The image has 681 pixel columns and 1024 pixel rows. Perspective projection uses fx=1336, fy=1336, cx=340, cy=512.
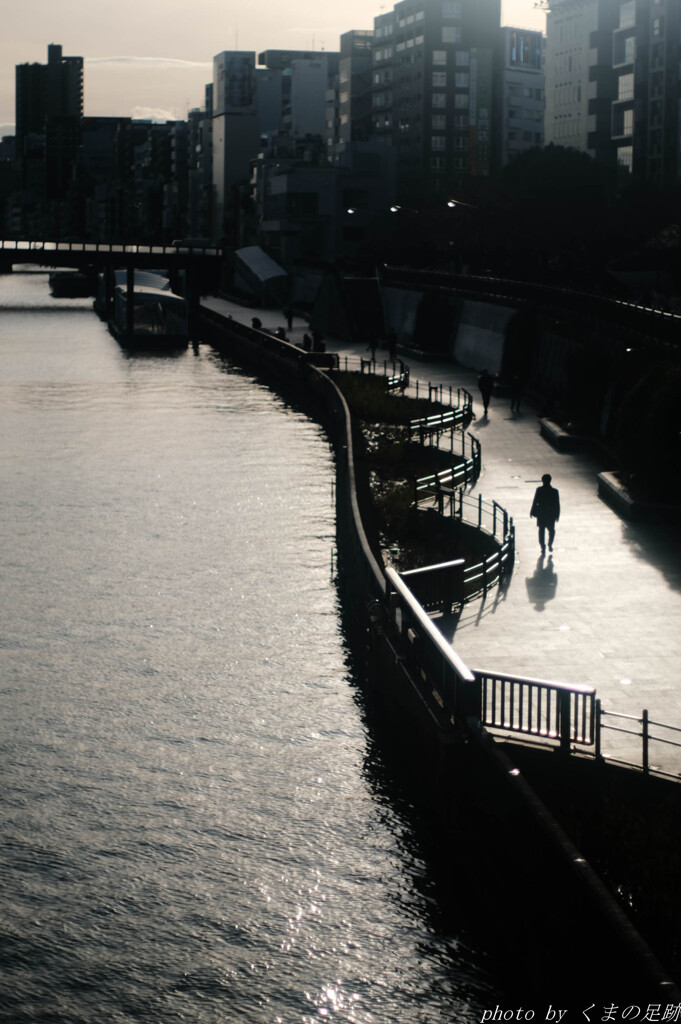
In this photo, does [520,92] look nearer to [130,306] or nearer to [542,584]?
[130,306]

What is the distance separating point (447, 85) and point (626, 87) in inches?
2085

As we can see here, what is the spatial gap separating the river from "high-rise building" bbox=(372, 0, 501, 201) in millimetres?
126768

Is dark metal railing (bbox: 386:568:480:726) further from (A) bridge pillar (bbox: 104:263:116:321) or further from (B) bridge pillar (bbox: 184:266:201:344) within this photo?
(A) bridge pillar (bbox: 104:263:116:321)

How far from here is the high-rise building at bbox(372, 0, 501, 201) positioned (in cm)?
15925

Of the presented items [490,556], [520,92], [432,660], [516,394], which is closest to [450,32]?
[520,92]

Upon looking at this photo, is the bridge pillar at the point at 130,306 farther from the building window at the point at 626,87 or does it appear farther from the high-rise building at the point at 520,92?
the high-rise building at the point at 520,92

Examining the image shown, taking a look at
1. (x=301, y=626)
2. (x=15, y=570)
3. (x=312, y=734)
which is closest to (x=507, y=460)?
(x=301, y=626)

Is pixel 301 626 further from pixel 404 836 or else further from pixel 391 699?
pixel 404 836

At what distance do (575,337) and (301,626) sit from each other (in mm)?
22603

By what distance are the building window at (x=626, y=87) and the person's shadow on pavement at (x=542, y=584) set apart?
9439 cm

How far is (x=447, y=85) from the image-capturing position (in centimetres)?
16075

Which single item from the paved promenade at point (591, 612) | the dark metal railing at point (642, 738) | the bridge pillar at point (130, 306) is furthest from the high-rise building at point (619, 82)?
the dark metal railing at point (642, 738)

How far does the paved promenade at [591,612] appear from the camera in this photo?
17609mm

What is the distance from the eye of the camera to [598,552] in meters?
25.5
